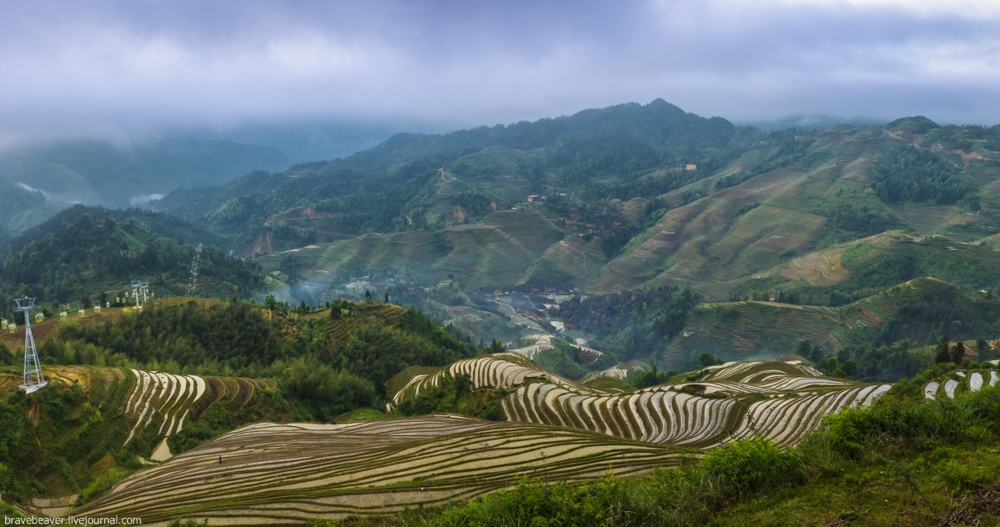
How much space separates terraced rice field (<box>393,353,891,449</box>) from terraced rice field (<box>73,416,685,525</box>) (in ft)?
23.2

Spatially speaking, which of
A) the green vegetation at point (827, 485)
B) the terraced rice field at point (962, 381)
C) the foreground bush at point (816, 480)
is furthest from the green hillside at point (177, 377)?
the terraced rice field at point (962, 381)

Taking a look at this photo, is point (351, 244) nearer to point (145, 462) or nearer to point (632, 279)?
point (632, 279)

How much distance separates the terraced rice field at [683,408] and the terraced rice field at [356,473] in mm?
7065

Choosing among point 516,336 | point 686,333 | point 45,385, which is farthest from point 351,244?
A: point 45,385

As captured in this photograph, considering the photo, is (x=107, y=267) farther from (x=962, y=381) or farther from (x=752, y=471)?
(x=962, y=381)

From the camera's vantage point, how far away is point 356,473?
14.4m

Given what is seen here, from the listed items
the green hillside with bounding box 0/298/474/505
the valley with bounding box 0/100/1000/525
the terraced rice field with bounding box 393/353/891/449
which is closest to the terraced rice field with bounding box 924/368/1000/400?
the valley with bounding box 0/100/1000/525

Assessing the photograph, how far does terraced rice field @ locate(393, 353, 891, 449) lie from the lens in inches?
922

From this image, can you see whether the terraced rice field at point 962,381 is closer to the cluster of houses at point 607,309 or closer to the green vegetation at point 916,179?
the cluster of houses at point 607,309

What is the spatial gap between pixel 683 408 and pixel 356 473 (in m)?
20.0

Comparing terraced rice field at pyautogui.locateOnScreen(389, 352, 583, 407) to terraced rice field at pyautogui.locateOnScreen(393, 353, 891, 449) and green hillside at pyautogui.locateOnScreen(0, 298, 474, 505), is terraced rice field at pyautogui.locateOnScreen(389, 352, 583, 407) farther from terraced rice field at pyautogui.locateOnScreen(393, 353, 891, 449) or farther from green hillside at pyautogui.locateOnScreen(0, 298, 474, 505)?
green hillside at pyautogui.locateOnScreen(0, 298, 474, 505)

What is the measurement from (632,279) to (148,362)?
96.7 meters

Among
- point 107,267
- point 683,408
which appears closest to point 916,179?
point 683,408

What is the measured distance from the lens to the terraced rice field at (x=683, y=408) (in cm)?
2341
